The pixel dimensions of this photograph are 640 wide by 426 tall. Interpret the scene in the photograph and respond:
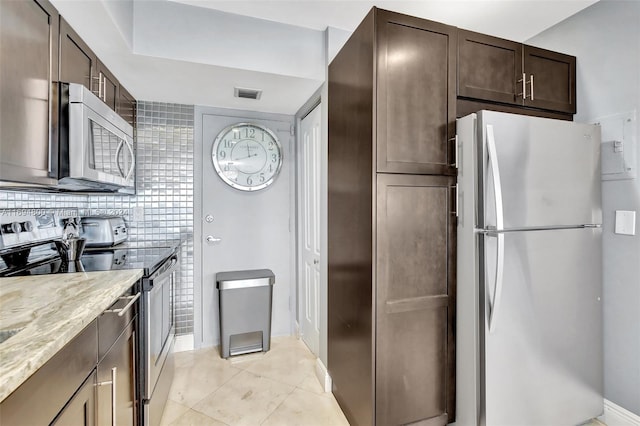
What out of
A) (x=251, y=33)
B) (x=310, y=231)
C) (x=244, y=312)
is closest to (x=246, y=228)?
(x=310, y=231)

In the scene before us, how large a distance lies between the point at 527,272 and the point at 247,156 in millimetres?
2325

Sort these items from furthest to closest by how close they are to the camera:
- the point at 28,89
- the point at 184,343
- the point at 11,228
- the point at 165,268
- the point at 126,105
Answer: the point at 184,343 → the point at 126,105 → the point at 165,268 → the point at 11,228 → the point at 28,89

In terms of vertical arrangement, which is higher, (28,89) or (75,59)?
(75,59)

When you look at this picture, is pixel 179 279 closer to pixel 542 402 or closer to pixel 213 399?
pixel 213 399

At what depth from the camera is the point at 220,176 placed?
281cm

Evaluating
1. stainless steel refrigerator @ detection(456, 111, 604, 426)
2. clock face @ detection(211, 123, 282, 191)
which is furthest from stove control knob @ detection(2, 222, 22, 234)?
stainless steel refrigerator @ detection(456, 111, 604, 426)

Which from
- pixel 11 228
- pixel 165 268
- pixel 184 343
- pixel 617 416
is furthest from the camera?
pixel 184 343

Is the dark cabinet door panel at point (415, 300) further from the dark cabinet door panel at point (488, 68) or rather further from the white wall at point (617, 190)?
the white wall at point (617, 190)

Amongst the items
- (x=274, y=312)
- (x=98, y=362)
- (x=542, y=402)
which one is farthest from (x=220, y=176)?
(x=542, y=402)

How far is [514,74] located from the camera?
1.83 m

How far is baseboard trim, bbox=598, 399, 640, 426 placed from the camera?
168cm

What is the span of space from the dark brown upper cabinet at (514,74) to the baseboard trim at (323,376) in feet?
6.51

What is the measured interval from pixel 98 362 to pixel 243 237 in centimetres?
187

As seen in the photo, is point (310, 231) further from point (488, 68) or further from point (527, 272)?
point (488, 68)
